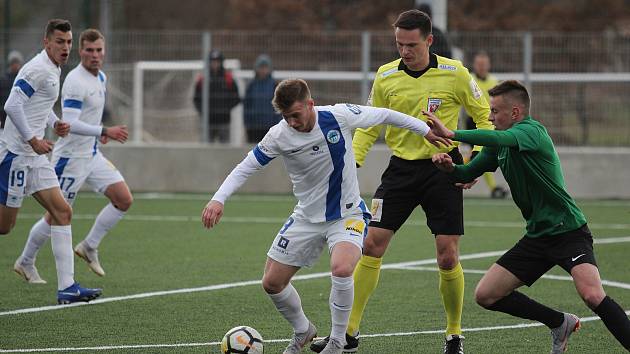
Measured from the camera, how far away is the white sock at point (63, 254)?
32.1 ft

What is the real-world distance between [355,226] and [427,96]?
1086 millimetres

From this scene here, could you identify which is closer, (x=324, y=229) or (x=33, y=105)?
(x=324, y=229)

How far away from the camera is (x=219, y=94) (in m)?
19.0

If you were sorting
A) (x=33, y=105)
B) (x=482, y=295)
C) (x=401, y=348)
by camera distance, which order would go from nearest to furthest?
(x=482, y=295) → (x=401, y=348) → (x=33, y=105)

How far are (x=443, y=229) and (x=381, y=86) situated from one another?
3.54 ft

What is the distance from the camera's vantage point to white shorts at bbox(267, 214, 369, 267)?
24.9ft

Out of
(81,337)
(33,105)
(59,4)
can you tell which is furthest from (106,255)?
(59,4)

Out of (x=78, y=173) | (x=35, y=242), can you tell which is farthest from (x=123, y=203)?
(x=35, y=242)

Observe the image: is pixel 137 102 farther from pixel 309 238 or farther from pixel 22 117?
pixel 309 238

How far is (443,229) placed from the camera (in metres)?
8.01

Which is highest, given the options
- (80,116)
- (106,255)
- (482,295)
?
(80,116)

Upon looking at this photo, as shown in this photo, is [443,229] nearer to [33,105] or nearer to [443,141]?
[443,141]

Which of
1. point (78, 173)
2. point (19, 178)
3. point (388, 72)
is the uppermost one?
point (388, 72)

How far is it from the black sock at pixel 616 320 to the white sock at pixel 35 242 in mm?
5605
